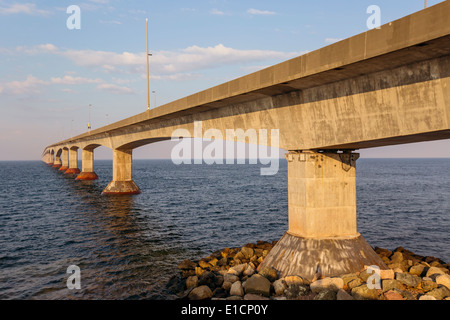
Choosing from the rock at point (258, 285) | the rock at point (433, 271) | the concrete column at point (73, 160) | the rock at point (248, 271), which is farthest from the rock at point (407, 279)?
the concrete column at point (73, 160)

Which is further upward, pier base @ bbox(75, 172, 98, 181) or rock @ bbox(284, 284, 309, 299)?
pier base @ bbox(75, 172, 98, 181)

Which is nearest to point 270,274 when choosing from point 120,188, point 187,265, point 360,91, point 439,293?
point 187,265

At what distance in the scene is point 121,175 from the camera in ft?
165

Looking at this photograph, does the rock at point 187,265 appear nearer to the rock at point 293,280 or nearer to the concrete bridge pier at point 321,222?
the concrete bridge pier at point 321,222

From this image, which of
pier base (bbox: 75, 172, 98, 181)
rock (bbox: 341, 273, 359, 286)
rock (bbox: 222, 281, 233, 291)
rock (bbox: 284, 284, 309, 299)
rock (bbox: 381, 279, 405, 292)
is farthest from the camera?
pier base (bbox: 75, 172, 98, 181)

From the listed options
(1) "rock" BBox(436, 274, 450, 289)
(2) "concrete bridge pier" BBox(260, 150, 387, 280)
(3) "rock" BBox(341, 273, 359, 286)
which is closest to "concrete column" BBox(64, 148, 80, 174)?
(2) "concrete bridge pier" BBox(260, 150, 387, 280)

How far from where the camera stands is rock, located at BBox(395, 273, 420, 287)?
1301 centimetres

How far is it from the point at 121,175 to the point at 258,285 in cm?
4031

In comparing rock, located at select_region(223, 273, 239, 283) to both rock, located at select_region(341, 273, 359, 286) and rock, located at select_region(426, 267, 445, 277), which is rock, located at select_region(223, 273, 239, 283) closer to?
rock, located at select_region(341, 273, 359, 286)

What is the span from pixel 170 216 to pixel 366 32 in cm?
2730

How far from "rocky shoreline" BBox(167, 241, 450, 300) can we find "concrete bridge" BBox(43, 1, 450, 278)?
880 mm

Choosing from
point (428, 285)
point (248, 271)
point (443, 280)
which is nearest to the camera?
point (428, 285)

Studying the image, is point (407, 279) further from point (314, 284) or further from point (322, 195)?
point (322, 195)
